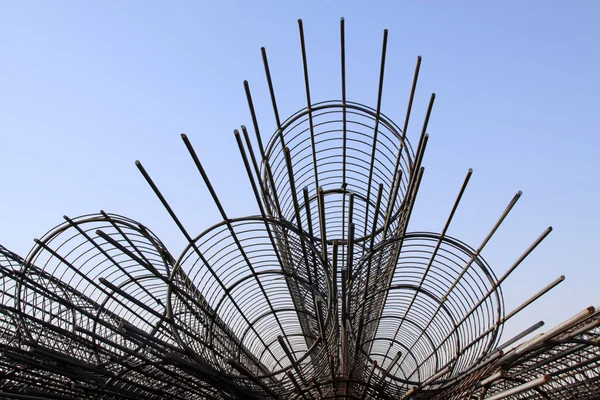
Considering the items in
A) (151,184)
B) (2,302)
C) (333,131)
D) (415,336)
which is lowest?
(151,184)

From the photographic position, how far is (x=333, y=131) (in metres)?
7.46

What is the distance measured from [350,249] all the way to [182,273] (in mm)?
2405

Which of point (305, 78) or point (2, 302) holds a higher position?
point (305, 78)

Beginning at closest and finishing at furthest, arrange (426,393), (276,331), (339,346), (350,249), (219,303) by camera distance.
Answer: (350,249) → (426,393) → (339,346) → (219,303) → (276,331)

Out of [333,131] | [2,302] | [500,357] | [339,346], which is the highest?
[333,131]

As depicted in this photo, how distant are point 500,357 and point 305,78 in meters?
4.00

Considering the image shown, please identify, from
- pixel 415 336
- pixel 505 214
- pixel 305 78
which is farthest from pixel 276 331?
pixel 505 214

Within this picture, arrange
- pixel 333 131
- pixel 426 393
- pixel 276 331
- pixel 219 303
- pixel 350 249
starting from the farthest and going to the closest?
pixel 276 331 < pixel 333 131 < pixel 219 303 < pixel 426 393 < pixel 350 249

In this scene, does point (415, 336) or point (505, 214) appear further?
point (415, 336)

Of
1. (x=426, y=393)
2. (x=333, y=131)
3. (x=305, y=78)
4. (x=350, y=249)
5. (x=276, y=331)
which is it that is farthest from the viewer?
(x=276, y=331)

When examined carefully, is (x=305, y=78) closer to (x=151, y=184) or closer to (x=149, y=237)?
(x=149, y=237)

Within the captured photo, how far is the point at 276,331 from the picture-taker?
8156 millimetres

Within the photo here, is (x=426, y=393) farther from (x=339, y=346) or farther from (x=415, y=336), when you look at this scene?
(x=415, y=336)

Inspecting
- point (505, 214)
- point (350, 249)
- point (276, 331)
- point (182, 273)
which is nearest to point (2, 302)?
point (182, 273)
